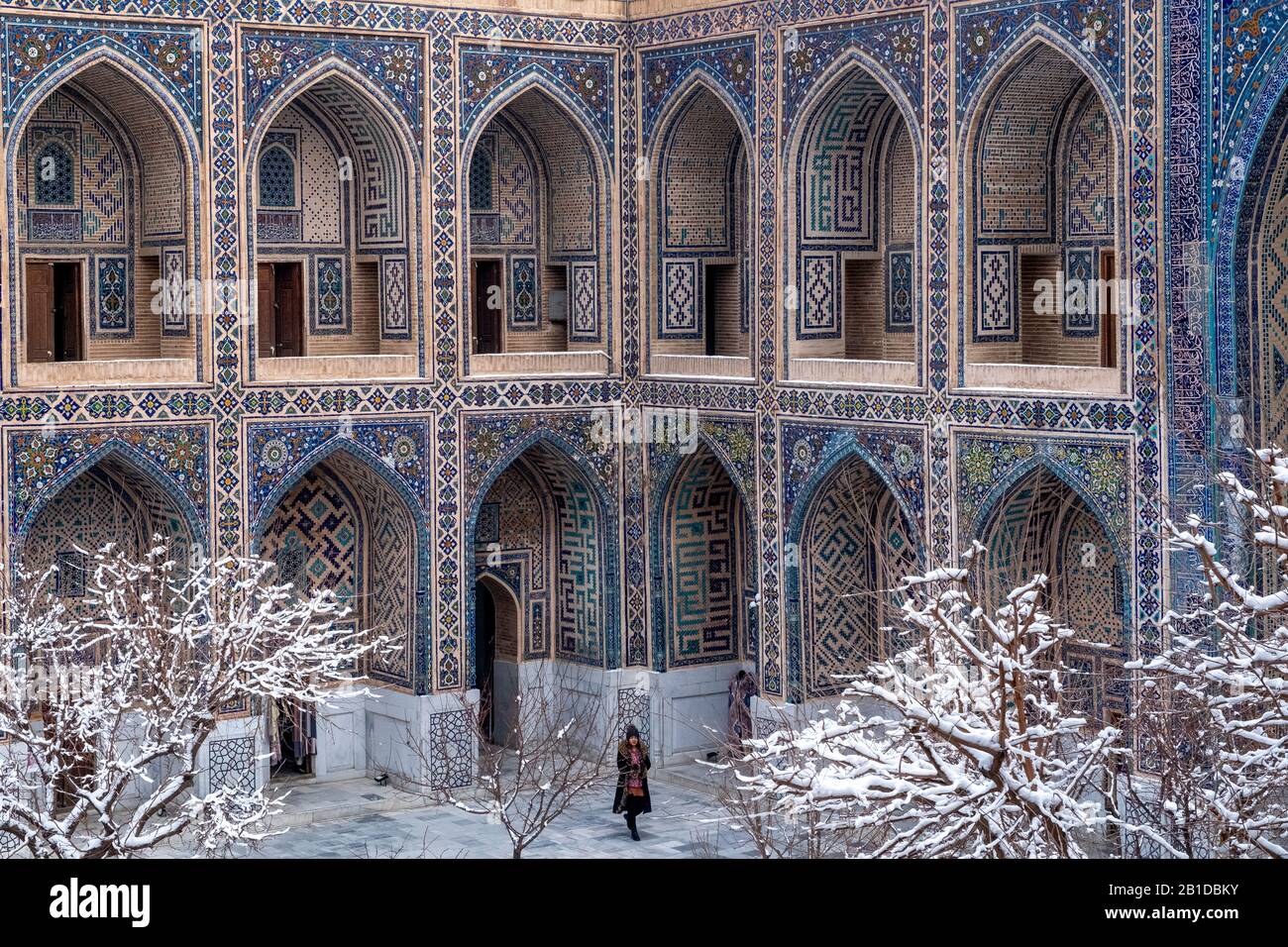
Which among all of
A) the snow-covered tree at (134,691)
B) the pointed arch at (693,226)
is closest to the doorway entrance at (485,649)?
the snow-covered tree at (134,691)

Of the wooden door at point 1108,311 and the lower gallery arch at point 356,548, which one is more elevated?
the wooden door at point 1108,311

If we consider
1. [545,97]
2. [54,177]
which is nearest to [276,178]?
[54,177]

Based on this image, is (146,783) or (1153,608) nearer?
(1153,608)

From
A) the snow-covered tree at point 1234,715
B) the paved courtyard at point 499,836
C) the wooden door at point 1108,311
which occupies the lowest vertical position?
the paved courtyard at point 499,836

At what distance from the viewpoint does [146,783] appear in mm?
16109

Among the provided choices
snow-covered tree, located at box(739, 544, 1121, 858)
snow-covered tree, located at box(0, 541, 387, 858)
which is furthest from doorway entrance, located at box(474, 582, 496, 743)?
snow-covered tree, located at box(739, 544, 1121, 858)

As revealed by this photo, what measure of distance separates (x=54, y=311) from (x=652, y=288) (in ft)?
16.9

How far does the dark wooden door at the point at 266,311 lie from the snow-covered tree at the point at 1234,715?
9027 millimetres

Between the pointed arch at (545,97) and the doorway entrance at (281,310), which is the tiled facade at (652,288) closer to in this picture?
the pointed arch at (545,97)

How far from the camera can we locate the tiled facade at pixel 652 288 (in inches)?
529

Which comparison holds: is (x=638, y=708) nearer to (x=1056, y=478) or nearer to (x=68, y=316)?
(x=1056, y=478)
